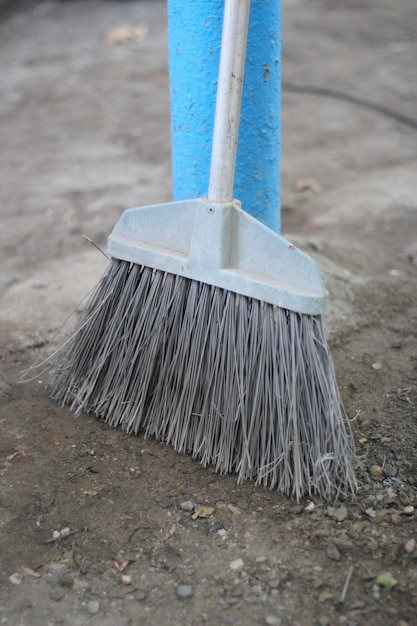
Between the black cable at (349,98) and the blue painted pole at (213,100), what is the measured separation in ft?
7.02

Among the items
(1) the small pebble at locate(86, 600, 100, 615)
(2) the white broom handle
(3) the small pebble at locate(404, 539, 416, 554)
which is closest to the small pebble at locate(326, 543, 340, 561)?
(3) the small pebble at locate(404, 539, 416, 554)

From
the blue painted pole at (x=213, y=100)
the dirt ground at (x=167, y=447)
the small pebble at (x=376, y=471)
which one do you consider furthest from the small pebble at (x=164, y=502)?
the blue painted pole at (x=213, y=100)

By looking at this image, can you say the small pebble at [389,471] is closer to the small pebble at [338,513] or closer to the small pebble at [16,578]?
the small pebble at [338,513]

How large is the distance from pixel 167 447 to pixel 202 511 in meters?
0.25

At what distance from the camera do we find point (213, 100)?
205 centimetres

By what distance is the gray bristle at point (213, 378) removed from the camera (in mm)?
1659

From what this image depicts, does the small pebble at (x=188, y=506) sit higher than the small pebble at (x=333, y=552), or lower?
lower

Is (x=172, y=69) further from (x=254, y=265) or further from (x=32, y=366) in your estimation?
(x=32, y=366)

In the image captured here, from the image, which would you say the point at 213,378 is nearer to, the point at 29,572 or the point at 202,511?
the point at 202,511

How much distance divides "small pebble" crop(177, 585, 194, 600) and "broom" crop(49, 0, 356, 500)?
→ 1.04ft

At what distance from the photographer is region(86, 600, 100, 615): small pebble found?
1428mm

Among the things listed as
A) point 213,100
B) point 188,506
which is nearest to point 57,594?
point 188,506

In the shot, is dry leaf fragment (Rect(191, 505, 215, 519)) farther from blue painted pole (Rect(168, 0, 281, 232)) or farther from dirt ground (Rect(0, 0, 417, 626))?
blue painted pole (Rect(168, 0, 281, 232))

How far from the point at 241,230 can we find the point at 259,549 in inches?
28.7
